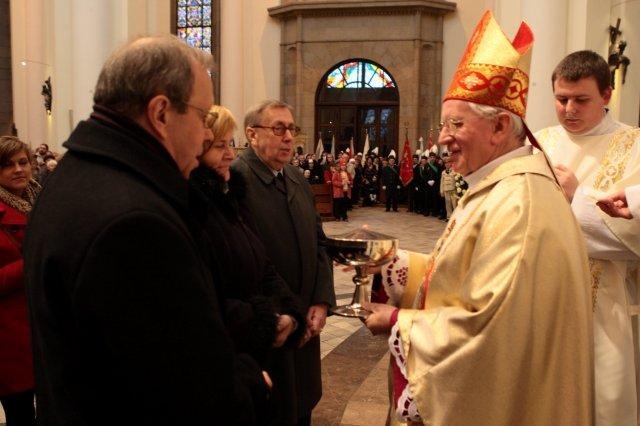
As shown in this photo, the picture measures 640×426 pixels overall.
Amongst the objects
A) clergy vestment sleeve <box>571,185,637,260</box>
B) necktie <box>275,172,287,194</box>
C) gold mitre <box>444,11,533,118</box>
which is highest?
gold mitre <box>444,11,533,118</box>

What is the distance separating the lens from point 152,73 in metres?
1.21

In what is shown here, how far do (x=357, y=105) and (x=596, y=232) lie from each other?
1703 centimetres

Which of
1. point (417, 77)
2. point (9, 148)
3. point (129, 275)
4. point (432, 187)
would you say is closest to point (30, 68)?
point (417, 77)

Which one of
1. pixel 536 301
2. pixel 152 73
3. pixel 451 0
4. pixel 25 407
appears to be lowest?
pixel 25 407

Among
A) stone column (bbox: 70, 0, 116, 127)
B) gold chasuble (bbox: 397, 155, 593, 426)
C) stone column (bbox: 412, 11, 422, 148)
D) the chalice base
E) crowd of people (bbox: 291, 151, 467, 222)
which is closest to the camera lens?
gold chasuble (bbox: 397, 155, 593, 426)

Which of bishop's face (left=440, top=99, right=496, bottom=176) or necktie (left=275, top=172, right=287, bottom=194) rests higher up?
bishop's face (left=440, top=99, right=496, bottom=176)

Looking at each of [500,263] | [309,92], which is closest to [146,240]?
[500,263]

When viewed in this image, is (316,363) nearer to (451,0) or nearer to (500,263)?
(500,263)

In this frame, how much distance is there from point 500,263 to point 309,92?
57.3 feet

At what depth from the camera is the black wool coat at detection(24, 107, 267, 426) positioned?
1061mm

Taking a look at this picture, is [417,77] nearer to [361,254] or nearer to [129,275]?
[361,254]

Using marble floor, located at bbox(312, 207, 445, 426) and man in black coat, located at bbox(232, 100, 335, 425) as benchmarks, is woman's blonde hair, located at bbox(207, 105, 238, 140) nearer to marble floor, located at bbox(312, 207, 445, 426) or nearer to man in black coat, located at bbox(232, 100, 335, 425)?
man in black coat, located at bbox(232, 100, 335, 425)

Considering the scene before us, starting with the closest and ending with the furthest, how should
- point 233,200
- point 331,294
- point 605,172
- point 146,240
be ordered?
point 146,240 → point 233,200 → point 605,172 → point 331,294

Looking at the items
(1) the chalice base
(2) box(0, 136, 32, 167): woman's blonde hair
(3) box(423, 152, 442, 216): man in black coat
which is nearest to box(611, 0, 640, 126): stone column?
(1) the chalice base
